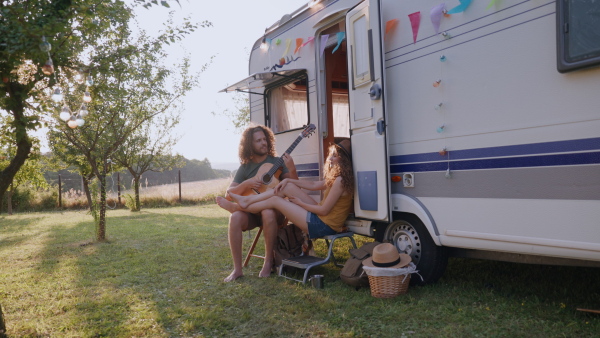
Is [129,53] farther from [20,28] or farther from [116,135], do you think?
[116,135]

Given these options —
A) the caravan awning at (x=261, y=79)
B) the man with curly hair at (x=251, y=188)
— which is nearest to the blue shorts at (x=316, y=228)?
the man with curly hair at (x=251, y=188)

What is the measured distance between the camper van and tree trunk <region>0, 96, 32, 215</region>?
2647 millimetres

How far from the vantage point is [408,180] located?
3.91 meters

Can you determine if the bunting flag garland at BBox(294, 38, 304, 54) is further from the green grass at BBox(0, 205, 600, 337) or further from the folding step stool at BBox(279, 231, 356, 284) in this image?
the green grass at BBox(0, 205, 600, 337)

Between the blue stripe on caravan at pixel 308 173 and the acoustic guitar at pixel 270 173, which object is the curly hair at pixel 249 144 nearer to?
the acoustic guitar at pixel 270 173

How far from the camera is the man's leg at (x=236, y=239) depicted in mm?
4598

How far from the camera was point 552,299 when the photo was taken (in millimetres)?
3453

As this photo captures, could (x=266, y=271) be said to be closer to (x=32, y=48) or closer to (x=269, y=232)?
(x=269, y=232)

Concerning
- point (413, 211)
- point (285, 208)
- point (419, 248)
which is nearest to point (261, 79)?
point (285, 208)

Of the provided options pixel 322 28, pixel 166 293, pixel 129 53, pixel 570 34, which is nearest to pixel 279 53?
pixel 322 28

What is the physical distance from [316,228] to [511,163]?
1870 millimetres

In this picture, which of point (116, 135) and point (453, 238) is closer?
point (453, 238)

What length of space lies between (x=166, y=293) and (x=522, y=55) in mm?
3450

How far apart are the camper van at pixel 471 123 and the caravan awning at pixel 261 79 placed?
0.48 meters
